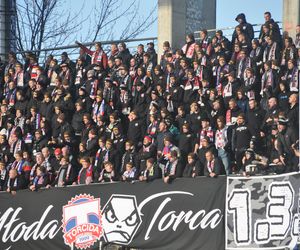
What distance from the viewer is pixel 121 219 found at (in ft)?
60.5

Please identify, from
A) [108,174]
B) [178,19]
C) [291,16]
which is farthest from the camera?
[178,19]

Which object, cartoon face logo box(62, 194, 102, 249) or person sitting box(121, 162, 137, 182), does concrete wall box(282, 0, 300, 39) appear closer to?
person sitting box(121, 162, 137, 182)

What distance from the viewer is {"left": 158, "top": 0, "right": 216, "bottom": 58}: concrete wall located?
1054 inches

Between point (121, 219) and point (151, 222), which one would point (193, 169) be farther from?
point (121, 219)

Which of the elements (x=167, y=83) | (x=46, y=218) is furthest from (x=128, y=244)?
(x=167, y=83)

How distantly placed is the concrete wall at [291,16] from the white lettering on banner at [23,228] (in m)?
8.27

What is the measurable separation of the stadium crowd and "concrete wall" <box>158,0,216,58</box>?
1941mm

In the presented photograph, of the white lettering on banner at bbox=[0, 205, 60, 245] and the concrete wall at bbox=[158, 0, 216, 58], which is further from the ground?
the concrete wall at bbox=[158, 0, 216, 58]

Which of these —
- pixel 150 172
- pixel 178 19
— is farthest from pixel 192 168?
pixel 178 19

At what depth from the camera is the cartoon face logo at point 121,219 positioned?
18.3m

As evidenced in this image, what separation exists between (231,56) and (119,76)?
3.53 meters

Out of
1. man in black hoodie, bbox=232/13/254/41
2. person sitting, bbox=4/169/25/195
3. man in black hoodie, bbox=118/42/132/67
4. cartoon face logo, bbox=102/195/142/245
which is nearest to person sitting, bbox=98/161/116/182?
cartoon face logo, bbox=102/195/142/245

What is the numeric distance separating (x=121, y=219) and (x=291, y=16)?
8216mm

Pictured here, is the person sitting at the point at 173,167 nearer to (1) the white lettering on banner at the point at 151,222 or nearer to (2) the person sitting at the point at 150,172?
(2) the person sitting at the point at 150,172
